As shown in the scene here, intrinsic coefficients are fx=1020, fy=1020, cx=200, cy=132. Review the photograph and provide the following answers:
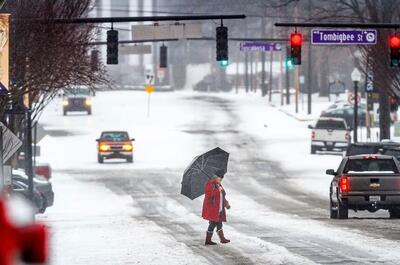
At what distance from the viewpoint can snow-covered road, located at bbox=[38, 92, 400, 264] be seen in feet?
57.0

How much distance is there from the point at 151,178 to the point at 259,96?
61.3 m

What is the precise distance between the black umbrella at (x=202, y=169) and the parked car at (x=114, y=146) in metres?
28.0

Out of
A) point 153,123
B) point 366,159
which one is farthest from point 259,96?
point 366,159

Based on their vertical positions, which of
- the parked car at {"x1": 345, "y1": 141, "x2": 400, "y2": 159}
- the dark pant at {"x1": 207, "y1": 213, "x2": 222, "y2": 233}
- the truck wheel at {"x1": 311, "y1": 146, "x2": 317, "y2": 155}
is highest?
the parked car at {"x1": 345, "y1": 141, "x2": 400, "y2": 159}

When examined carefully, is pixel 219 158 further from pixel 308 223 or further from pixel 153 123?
pixel 153 123

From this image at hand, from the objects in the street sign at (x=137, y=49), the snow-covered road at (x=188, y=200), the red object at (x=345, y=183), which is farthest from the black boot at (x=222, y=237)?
the street sign at (x=137, y=49)

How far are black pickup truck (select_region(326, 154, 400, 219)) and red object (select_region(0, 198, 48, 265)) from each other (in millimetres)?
22783

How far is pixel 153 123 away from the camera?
74.4 meters

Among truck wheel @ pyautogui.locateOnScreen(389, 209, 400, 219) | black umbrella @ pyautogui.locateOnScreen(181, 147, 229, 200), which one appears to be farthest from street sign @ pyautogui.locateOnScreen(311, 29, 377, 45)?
black umbrella @ pyautogui.locateOnScreen(181, 147, 229, 200)

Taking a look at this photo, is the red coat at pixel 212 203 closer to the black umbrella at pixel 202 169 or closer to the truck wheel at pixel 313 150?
the black umbrella at pixel 202 169

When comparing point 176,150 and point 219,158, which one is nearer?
point 219,158

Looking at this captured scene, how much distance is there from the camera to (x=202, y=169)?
22.5 metres

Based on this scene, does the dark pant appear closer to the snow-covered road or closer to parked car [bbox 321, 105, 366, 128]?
the snow-covered road

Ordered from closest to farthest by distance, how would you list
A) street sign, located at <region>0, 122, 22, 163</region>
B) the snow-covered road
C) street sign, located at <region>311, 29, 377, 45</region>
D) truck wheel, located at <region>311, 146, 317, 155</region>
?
the snow-covered road
street sign, located at <region>0, 122, 22, 163</region>
street sign, located at <region>311, 29, 377, 45</region>
truck wheel, located at <region>311, 146, 317, 155</region>
